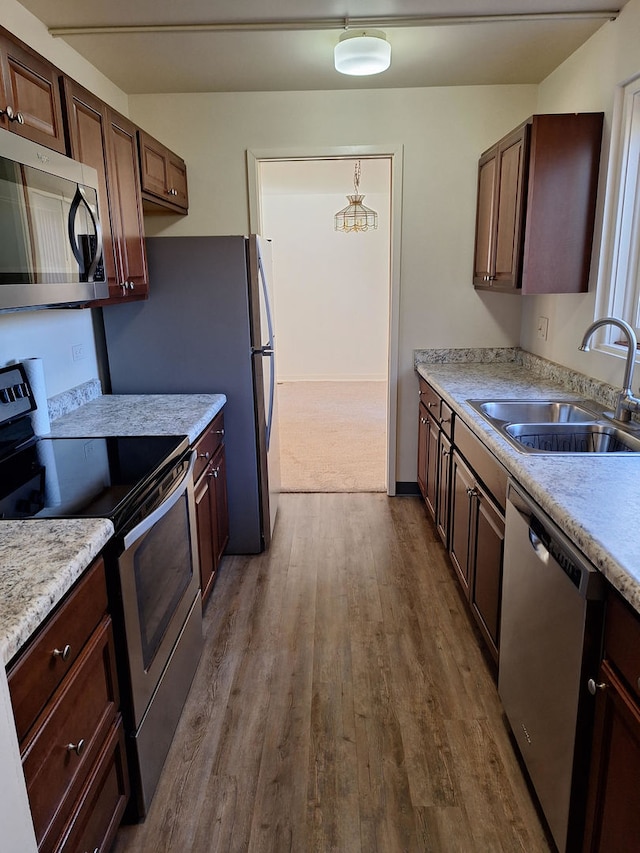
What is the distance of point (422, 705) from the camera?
2.03 metres

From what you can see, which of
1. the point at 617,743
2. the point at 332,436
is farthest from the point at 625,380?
the point at 332,436

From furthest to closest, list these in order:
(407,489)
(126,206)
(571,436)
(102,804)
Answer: (407,489)
(126,206)
(571,436)
(102,804)

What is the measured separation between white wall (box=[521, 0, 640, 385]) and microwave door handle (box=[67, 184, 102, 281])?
80.7 inches

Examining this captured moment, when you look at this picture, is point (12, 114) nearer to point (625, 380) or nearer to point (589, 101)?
point (625, 380)

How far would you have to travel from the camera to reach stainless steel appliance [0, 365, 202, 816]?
1.49 meters

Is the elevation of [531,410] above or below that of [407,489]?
above

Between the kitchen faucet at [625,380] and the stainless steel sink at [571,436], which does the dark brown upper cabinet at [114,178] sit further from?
the kitchen faucet at [625,380]

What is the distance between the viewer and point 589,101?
8.76 feet

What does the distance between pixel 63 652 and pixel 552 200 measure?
2.59 meters

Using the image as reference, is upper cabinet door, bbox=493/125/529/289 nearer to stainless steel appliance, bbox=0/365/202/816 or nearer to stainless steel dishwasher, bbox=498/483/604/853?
stainless steel dishwasher, bbox=498/483/604/853

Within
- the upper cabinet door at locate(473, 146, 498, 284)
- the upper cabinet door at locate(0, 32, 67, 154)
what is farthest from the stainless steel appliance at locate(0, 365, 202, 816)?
the upper cabinet door at locate(473, 146, 498, 284)

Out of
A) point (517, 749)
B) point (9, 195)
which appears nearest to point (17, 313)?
point (9, 195)

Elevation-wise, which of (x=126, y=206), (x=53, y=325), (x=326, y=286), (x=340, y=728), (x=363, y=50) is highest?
(x=363, y=50)

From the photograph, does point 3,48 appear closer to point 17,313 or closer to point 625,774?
point 17,313
